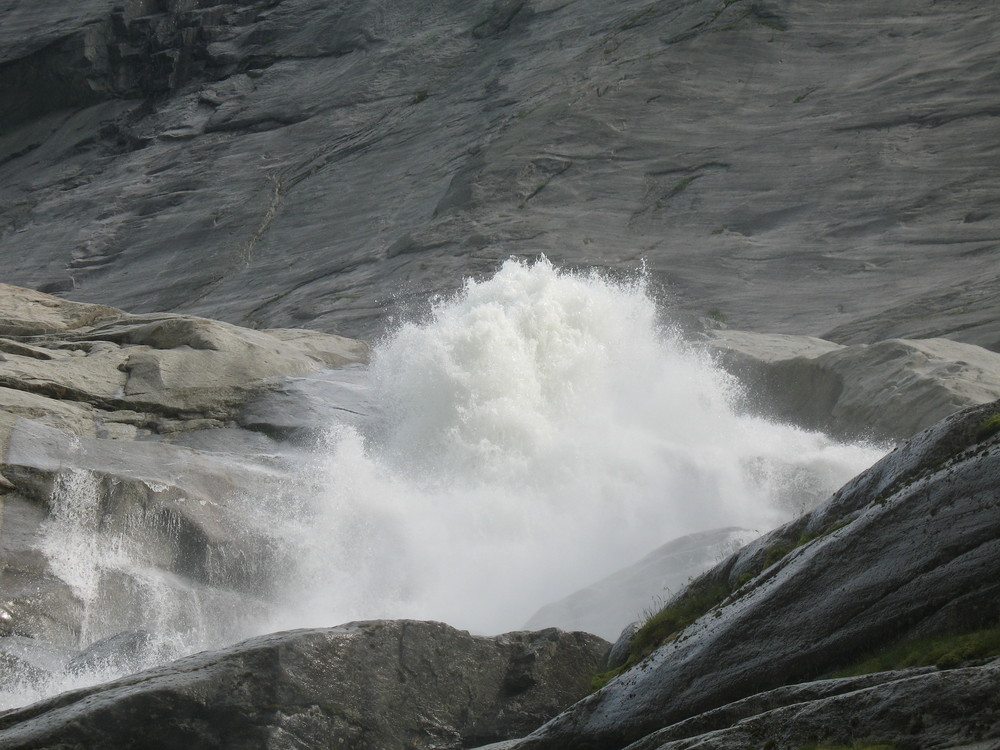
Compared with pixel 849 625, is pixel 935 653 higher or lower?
lower

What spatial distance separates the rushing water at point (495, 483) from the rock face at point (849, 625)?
7.17 meters

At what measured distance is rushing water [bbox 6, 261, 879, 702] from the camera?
48.5ft

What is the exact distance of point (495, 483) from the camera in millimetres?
19156

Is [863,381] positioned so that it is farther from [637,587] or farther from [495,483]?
[637,587]

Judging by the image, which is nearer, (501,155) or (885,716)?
(885,716)

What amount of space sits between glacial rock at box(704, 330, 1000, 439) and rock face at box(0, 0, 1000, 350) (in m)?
2.81

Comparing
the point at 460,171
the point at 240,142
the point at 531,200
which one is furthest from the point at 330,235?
the point at 240,142

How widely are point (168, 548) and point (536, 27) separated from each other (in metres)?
31.4

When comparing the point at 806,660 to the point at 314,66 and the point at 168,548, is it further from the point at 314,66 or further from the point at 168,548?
the point at 314,66

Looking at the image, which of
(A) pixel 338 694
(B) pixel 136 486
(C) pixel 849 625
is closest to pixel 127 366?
(B) pixel 136 486

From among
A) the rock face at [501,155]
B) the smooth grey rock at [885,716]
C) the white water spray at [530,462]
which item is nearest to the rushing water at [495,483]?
the white water spray at [530,462]

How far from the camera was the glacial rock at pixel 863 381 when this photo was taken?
16.9 meters

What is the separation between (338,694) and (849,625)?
158 inches

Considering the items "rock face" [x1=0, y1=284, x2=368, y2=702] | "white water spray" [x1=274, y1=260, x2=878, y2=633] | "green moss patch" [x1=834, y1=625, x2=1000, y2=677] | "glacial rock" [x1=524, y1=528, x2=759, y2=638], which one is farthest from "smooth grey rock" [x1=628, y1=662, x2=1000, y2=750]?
"white water spray" [x1=274, y1=260, x2=878, y2=633]
